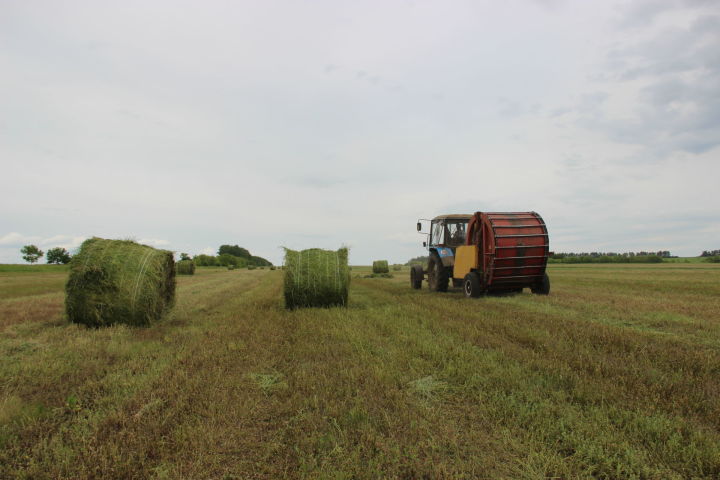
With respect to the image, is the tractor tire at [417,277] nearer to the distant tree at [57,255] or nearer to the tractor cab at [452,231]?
the tractor cab at [452,231]

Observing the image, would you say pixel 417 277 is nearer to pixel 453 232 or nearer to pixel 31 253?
pixel 453 232

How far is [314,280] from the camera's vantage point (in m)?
8.79

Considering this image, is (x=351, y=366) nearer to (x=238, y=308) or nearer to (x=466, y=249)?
(x=238, y=308)

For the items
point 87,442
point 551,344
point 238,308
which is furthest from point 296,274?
point 87,442

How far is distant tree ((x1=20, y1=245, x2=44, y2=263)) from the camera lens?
173 feet

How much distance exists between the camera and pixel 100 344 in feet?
17.6

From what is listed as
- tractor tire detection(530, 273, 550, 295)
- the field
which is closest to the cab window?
tractor tire detection(530, 273, 550, 295)

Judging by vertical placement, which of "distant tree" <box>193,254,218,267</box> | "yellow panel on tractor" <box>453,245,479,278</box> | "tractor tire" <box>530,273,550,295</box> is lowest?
"tractor tire" <box>530,273,550,295</box>

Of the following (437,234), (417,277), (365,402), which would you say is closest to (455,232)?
(437,234)

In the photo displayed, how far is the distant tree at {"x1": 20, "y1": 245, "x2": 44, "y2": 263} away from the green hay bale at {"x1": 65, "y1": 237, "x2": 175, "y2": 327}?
2388 inches

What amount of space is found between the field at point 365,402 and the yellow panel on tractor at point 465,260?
4927 millimetres

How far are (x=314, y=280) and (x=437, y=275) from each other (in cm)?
596

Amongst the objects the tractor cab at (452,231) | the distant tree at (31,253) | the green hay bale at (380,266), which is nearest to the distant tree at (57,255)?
the distant tree at (31,253)

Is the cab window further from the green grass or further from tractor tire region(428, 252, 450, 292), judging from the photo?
the green grass
